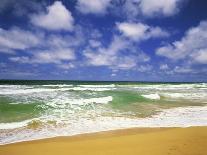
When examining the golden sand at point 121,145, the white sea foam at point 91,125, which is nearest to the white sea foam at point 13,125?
the white sea foam at point 91,125

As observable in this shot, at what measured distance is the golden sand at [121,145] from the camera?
6348mm

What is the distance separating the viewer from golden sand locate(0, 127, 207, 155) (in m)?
6.35

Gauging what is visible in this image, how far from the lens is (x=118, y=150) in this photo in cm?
646

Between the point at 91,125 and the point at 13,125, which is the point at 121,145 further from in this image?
the point at 13,125

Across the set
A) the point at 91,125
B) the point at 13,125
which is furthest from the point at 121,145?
the point at 13,125

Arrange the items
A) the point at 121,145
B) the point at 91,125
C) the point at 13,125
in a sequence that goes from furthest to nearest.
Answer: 1. the point at 91,125
2. the point at 13,125
3. the point at 121,145

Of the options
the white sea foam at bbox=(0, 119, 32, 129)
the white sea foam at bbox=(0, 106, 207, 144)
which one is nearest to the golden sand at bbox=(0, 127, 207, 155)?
the white sea foam at bbox=(0, 106, 207, 144)

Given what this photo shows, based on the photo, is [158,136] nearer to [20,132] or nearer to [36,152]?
[36,152]

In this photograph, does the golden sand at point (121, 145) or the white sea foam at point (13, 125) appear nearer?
the golden sand at point (121, 145)

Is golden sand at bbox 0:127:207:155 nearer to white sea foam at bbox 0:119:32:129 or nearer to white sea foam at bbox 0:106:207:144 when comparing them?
white sea foam at bbox 0:106:207:144

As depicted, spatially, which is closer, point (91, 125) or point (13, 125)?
point (13, 125)

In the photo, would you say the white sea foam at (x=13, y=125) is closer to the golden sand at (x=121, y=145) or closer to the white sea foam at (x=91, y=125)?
the white sea foam at (x=91, y=125)

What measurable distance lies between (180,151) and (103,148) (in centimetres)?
211

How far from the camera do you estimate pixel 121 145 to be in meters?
6.96
